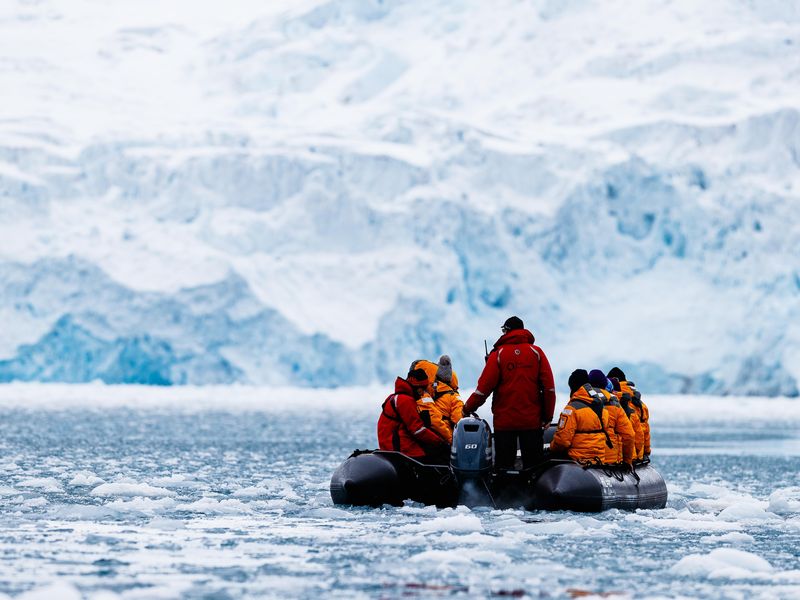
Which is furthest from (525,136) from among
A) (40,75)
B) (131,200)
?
(40,75)

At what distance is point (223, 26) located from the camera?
80375mm

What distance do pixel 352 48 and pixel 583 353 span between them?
25212 mm

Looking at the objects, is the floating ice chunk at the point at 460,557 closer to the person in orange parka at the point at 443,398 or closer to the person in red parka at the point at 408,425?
the person in red parka at the point at 408,425

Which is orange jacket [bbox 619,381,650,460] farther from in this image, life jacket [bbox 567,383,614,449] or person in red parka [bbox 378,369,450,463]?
person in red parka [bbox 378,369,450,463]

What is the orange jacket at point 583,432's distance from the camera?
10.4 m

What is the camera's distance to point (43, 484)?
12.3 meters

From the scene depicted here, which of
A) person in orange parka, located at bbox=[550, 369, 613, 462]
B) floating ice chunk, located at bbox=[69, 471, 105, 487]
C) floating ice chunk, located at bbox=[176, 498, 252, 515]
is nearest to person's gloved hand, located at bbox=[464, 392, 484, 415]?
person in orange parka, located at bbox=[550, 369, 613, 462]

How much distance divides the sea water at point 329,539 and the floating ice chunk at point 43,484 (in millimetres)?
11

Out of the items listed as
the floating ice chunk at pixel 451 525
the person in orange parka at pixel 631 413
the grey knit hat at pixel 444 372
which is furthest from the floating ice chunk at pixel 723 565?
the grey knit hat at pixel 444 372

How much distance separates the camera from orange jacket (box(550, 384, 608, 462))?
10.4m

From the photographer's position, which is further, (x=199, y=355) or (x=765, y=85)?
(x=765, y=85)

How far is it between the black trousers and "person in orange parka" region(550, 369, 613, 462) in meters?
0.14

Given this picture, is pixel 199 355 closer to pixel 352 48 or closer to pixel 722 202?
pixel 722 202

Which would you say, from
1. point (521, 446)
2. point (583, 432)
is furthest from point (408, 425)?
point (583, 432)
